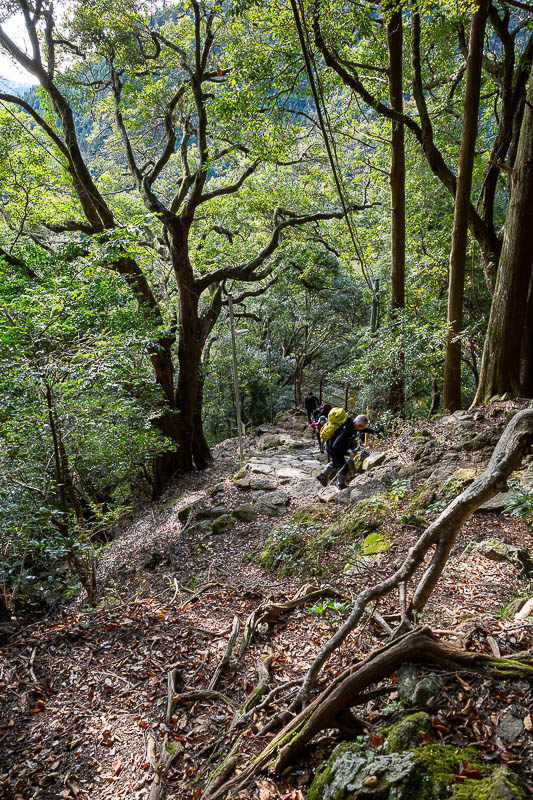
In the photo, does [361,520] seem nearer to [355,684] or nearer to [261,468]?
[355,684]

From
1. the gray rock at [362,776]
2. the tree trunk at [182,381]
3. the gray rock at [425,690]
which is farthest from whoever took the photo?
the tree trunk at [182,381]

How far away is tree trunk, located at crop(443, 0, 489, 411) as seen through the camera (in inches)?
274

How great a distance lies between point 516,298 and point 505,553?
4.81m

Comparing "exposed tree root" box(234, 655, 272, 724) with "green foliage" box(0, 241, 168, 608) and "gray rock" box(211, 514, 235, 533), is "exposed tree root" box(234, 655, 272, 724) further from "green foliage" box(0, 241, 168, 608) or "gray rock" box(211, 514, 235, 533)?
"gray rock" box(211, 514, 235, 533)

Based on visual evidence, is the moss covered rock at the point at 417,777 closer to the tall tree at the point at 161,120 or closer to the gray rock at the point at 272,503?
the gray rock at the point at 272,503

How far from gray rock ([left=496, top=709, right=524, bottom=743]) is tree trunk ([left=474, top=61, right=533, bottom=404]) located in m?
6.26

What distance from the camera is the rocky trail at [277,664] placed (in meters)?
1.92

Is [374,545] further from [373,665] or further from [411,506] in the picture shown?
Result: [373,665]

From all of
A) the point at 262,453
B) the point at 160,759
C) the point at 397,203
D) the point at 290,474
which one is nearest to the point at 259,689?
the point at 160,759

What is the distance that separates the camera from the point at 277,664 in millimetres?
3279

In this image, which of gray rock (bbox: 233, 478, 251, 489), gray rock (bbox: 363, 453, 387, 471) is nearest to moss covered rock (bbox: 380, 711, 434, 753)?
gray rock (bbox: 363, 453, 387, 471)

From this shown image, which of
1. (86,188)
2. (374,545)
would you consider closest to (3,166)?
(86,188)

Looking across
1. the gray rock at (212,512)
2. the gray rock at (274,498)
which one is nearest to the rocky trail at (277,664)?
the gray rock at (274,498)

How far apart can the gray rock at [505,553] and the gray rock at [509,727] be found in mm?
1823
